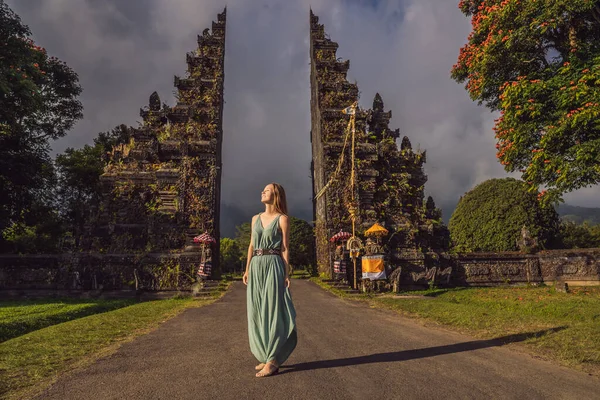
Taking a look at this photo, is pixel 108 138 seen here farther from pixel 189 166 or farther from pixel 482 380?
pixel 482 380

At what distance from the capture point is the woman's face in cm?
460

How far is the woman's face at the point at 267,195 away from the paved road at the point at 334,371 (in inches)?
90.1

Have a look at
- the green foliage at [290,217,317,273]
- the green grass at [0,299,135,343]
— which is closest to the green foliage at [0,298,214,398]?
the green grass at [0,299,135,343]

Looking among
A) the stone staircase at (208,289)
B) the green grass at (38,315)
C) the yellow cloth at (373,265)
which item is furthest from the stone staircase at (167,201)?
the yellow cloth at (373,265)

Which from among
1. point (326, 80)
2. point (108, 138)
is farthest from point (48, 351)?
point (108, 138)

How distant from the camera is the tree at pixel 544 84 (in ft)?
33.4

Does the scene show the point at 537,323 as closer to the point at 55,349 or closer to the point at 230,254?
the point at 55,349

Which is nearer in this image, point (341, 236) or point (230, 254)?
point (341, 236)

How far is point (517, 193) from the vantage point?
2717cm

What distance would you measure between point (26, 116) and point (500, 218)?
110 feet

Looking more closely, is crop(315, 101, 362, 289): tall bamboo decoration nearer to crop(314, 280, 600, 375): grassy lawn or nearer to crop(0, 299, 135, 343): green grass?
crop(314, 280, 600, 375): grassy lawn

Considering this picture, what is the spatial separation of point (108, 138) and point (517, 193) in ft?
130

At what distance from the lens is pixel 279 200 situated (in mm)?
4648

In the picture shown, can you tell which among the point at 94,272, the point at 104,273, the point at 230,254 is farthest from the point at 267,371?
the point at 230,254
